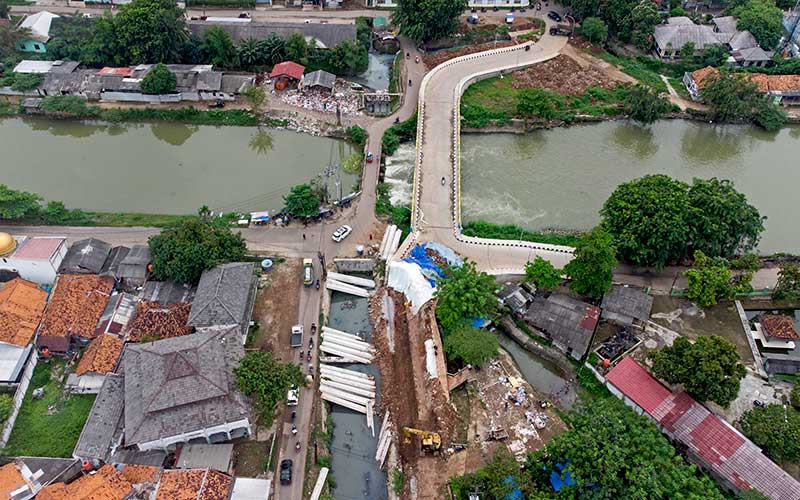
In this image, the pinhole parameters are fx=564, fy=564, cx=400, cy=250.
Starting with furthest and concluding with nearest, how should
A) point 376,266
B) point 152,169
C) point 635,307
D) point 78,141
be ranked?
point 78,141 < point 152,169 < point 376,266 < point 635,307

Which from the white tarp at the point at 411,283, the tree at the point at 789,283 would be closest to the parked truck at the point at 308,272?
the white tarp at the point at 411,283

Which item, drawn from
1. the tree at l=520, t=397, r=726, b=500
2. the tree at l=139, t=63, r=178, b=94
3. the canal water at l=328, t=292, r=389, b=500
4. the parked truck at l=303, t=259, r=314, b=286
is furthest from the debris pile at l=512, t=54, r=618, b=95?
the tree at l=520, t=397, r=726, b=500

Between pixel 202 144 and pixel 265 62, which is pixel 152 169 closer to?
pixel 202 144

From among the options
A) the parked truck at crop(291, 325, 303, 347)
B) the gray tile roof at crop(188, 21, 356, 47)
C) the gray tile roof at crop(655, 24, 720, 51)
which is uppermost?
the gray tile roof at crop(655, 24, 720, 51)

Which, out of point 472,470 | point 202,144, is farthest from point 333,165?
point 472,470

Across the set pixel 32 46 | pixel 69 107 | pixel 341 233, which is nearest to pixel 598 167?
pixel 341 233

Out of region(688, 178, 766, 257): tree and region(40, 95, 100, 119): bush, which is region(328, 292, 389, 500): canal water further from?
region(40, 95, 100, 119): bush
